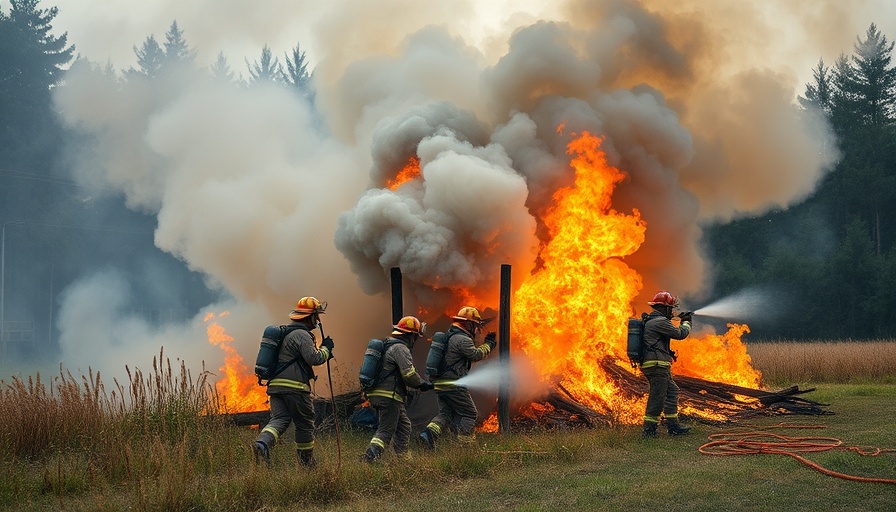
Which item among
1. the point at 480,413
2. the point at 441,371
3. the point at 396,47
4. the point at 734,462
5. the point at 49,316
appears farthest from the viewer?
the point at 49,316

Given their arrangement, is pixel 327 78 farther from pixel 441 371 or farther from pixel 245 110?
pixel 441 371

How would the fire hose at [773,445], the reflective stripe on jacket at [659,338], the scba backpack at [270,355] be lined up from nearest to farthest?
the fire hose at [773,445], the scba backpack at [270,355], the reflective stripe on jacket at [659,338]

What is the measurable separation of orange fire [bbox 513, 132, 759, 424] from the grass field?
7.59 feet

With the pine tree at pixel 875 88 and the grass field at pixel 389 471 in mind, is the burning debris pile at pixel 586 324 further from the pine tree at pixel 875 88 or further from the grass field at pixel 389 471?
the pine tree at pixel 875 88

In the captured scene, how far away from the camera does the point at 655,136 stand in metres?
15.9

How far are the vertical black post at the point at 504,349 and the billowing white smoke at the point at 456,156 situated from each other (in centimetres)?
139

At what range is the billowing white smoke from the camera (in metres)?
14.3

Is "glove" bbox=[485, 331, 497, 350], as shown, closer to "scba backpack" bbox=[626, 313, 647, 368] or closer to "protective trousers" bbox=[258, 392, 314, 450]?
"scba backpack" bbox=[626, 313, 647, 368]

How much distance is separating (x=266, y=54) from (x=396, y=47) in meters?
45.3

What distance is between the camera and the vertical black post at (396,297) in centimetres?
1334

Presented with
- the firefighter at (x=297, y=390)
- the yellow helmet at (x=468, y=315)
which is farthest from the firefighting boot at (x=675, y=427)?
the firefighter at (x=297, y=390)

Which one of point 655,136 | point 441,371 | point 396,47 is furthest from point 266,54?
point 441,371

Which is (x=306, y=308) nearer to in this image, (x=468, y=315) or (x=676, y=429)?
(x=468, y=315)

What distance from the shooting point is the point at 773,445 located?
1034cm
